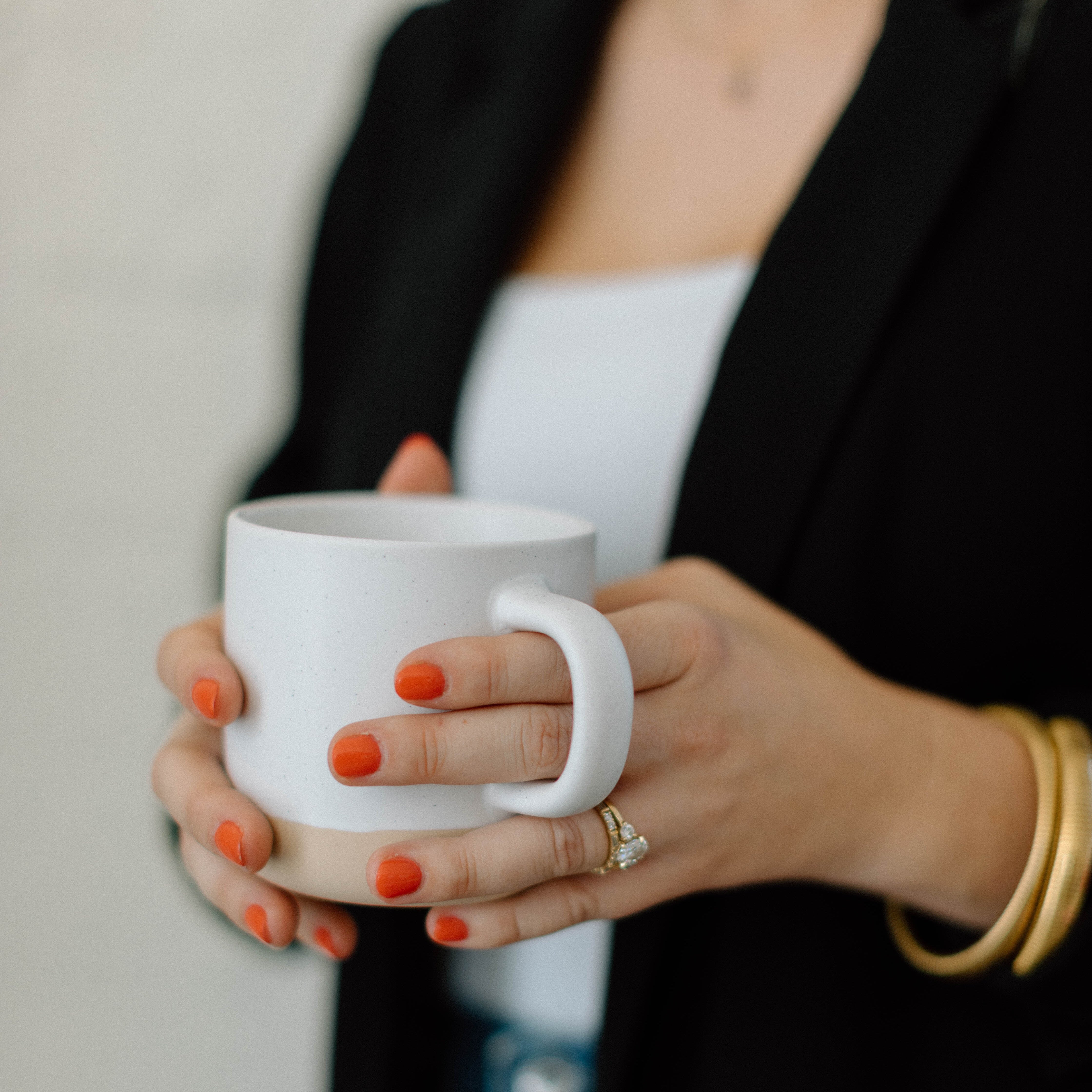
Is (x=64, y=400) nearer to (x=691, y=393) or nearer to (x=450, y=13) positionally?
(x=450, y=13)

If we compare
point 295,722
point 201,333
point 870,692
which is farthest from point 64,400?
point 870,692

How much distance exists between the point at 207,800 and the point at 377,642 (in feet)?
0.45

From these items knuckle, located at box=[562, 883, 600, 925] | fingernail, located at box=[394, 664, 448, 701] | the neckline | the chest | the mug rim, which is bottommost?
knuckle, located at box=[562, 883, 600, 925]

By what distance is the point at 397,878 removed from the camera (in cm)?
40

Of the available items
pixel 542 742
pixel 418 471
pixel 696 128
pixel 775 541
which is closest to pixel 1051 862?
pixel 775 541

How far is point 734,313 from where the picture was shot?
697 millimetres

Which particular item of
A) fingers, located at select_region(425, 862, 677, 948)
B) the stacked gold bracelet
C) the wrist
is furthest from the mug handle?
the stacked gold bracelet

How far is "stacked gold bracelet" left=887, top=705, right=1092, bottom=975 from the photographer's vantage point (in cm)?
56

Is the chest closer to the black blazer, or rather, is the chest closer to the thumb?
the black blazer

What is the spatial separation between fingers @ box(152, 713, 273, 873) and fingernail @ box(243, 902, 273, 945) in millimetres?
35

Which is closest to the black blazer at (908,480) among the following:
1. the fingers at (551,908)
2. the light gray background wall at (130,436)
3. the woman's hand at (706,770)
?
the woman's hand at (706,770)

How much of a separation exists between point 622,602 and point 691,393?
0.30 m

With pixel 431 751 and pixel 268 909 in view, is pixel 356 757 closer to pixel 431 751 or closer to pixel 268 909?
pixel 431 751

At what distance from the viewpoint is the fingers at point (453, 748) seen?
38 cm
